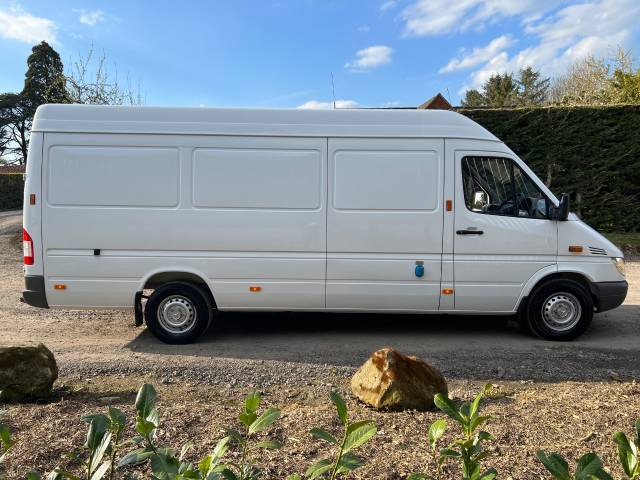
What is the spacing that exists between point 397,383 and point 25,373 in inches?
114

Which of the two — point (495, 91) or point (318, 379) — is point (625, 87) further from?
point (495, 91)

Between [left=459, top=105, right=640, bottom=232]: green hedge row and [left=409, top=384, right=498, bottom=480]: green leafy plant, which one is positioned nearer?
[left=409, top=384, right=498, bottom=480]: green leafy plant

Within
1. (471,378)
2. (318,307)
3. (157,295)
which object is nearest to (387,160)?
(318,307)

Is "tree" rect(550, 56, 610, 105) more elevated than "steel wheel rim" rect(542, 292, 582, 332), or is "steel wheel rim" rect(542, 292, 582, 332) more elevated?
"tree" rect(550, 56, 610, 105)

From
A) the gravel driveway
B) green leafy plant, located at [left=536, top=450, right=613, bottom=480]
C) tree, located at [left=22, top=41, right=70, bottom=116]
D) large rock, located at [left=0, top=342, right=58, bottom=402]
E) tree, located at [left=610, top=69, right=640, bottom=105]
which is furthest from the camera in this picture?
tree, located at [left=22, top=41, right=70, bottom=116]

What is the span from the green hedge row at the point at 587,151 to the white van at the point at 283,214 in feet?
28.6

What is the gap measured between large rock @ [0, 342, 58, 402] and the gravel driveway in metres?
0.91

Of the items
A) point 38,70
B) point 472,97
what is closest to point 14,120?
point 38,70

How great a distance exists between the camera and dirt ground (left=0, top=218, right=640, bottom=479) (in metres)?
2.98

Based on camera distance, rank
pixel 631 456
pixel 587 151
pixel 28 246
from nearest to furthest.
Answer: pixel 631 456, pixel 28 246, pixel 587 151

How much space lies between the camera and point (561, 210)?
5785mm

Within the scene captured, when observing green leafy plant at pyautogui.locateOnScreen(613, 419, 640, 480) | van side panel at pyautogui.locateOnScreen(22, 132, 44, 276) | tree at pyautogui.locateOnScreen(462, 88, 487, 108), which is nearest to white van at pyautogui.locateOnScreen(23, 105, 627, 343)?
van side panel at pyautogui.locateOnScreen(22, 132, 44, 276)

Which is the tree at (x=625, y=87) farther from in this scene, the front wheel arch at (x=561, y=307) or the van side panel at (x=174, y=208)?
the van side panel at (x=174, y=208)

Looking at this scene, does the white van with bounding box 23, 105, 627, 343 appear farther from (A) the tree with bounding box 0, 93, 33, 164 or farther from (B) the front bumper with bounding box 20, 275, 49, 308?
(A) the tree with bounding box 0, 93, 33, 164
